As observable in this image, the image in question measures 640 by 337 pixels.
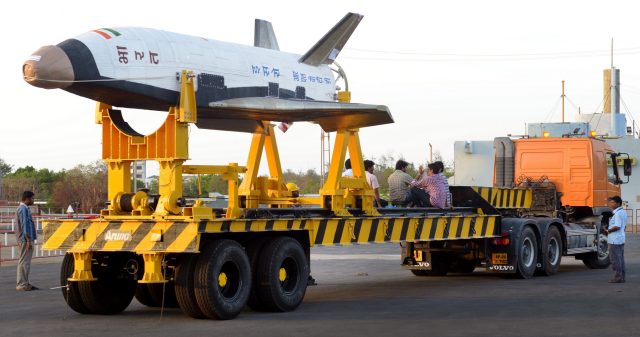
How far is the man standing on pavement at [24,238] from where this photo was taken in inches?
682

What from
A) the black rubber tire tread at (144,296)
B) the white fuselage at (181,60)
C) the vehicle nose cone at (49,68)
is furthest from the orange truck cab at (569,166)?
the vehicle nose cone at (49,68)

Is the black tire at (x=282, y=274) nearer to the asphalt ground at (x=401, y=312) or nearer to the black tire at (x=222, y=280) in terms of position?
the asphalt ground at (x=401, y=312)

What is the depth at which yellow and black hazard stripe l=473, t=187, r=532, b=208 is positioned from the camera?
779 inches

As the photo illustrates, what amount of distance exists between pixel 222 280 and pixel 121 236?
1413 millimetres

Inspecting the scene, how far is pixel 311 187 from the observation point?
3691 cm

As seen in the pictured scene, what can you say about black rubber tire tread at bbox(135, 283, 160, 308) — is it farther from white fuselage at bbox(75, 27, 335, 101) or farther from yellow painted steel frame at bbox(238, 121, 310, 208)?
white fuselage at bbox(75, 27, 335, 101)

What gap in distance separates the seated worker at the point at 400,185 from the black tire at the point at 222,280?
241 inches

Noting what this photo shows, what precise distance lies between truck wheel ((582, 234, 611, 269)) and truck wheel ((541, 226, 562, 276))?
1970 millimetres

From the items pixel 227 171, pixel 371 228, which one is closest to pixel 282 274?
pixel 227 171

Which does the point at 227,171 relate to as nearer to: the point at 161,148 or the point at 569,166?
the point at 161,148

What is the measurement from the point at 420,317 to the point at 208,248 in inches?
114

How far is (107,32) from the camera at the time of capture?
515 inches

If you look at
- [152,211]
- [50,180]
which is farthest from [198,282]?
[50,180]

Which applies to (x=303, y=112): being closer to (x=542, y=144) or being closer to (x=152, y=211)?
(x=152, y=211)
